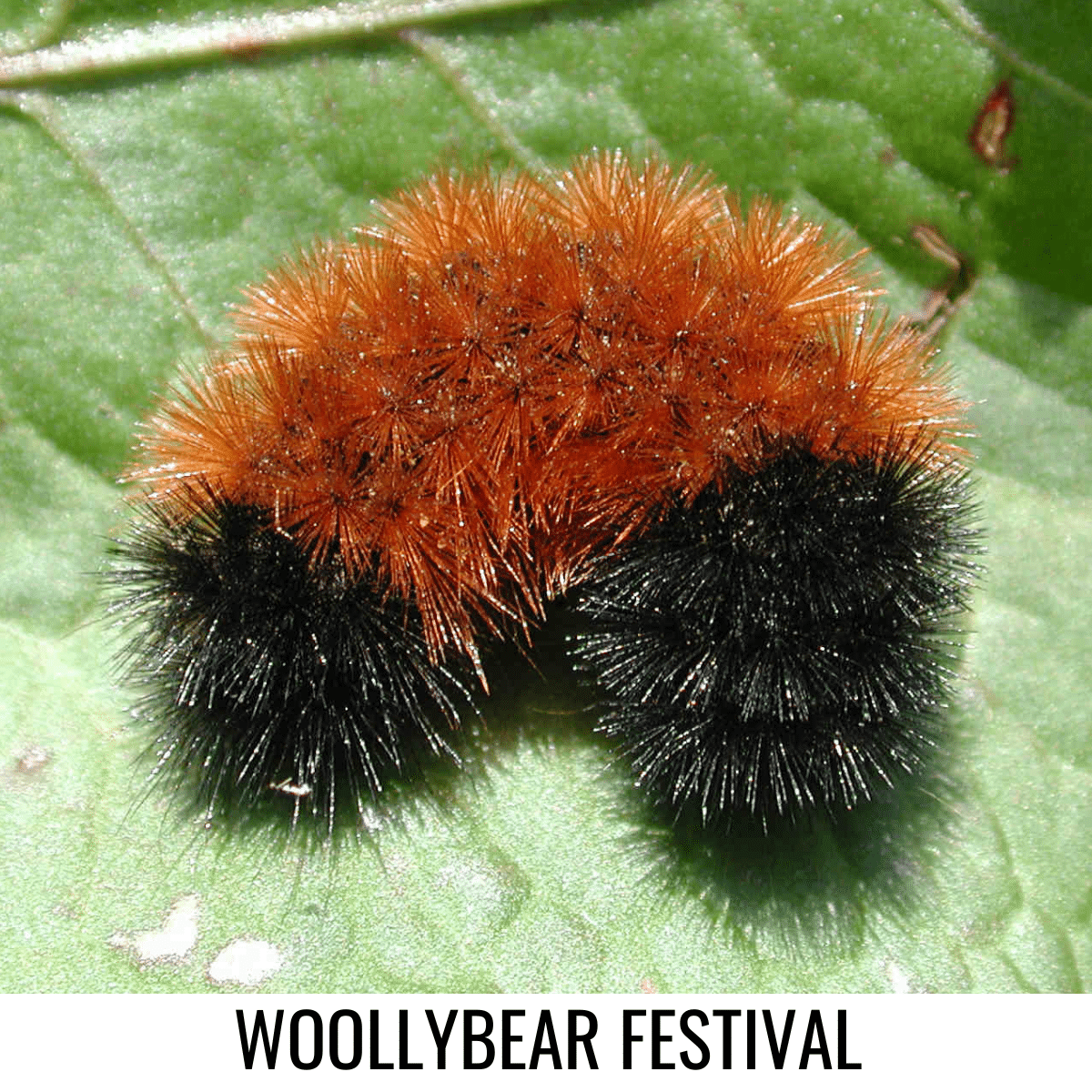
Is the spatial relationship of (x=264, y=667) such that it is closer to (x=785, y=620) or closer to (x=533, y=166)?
(x=785, y=620)

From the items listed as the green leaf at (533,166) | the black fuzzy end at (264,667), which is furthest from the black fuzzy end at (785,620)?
the black fuzzy end at (264,667)

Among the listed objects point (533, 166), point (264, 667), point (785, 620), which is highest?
point (533, 166)

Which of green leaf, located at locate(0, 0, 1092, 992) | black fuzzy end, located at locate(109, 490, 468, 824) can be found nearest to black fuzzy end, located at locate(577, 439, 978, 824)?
green leaf, located at locate(0, 0, 1092, 992)

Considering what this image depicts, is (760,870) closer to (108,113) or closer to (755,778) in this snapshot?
(755,778)

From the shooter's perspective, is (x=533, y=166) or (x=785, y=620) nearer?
(x=785, y=620)

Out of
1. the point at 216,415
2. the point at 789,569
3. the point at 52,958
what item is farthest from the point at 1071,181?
the point at 52,958

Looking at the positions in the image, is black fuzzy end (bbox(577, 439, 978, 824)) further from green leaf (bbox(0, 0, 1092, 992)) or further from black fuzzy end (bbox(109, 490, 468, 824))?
black fuzzy end (bbox(109, 490, 468, 824))

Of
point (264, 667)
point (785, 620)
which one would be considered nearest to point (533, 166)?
point (785, 620)
